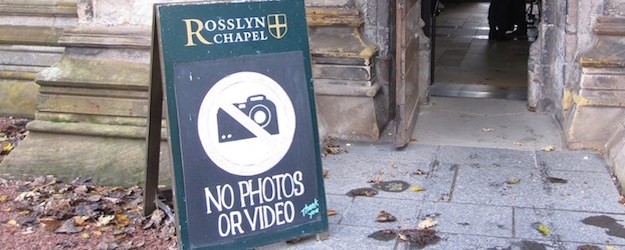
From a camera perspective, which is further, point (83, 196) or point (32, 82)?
point (32, 82)

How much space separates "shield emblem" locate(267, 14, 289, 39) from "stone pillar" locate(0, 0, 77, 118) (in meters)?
3.54

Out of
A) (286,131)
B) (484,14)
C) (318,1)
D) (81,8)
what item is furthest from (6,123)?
(484,14)

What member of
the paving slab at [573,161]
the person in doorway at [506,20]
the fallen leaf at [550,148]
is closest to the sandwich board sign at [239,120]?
the paving slab at [573,161]

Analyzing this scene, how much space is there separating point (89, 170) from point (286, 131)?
82.8 inches

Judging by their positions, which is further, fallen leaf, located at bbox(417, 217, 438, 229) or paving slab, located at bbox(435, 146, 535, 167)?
paving slab, located at bbox(435, 146, 535, 167)

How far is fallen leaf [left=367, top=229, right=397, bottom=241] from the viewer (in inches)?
194

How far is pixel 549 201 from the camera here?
5480 mm

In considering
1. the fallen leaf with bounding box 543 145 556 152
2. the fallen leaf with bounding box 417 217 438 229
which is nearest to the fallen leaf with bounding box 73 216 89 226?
the fallen leaf with bounding box 417 217 438 229

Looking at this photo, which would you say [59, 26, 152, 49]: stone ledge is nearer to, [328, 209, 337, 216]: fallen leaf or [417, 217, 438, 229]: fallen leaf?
[328, 209, 337, 216]: fallen leaf

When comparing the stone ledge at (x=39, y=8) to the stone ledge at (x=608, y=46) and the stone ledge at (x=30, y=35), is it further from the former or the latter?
the stone ledge at (x=608, y=46)

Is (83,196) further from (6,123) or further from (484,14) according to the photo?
(484,14)

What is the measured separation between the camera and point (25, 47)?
7.84m

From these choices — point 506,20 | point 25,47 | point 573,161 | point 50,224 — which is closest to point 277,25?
point 50,224

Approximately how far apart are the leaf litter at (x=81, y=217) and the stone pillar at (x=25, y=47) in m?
1.82
